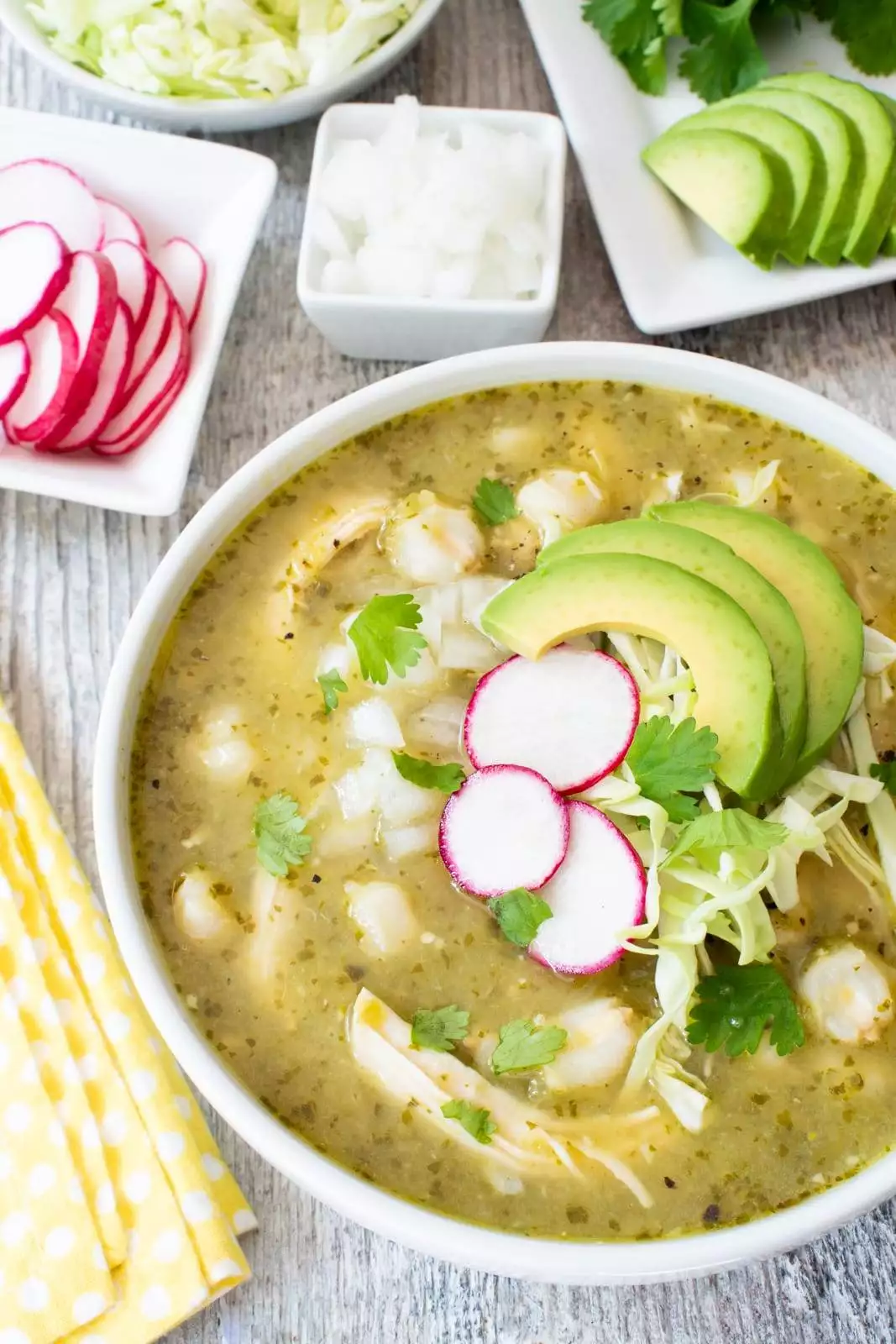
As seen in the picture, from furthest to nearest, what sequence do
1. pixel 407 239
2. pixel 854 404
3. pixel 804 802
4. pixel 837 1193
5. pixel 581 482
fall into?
pixel 854 404 < pixel 407 239 < pixel 581 482 < pixel 804 802 < pixel 837 1193

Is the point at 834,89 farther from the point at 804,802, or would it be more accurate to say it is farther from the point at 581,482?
the point at 804,802

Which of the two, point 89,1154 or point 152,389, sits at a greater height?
point 152,389

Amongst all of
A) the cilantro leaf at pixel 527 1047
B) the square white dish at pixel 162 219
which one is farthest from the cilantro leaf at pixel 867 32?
the cilantro leaf at pixel 527 1047

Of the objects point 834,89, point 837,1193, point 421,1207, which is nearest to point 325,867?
point 421,1207

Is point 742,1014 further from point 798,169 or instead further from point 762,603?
point 798,169

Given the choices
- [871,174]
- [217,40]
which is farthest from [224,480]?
[871,174]

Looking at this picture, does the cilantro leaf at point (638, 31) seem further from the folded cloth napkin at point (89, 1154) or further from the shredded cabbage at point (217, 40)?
the folded cloth napkin at point (89, 1154)
